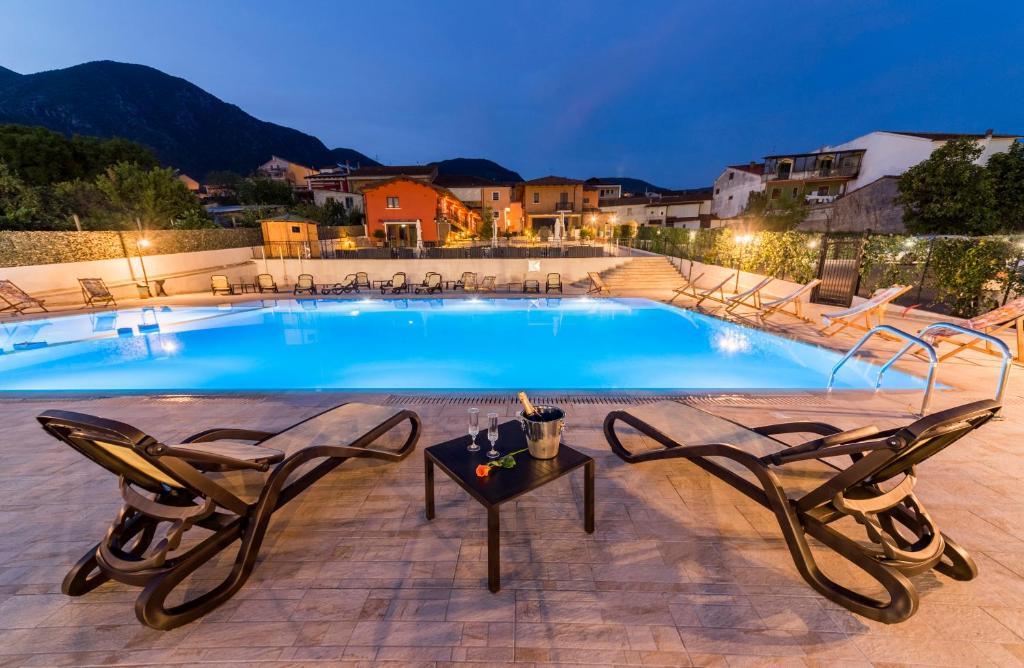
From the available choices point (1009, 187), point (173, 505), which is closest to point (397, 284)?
point (173, 505)

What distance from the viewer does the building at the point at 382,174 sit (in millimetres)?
32750

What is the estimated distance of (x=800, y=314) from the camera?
28.7 feet

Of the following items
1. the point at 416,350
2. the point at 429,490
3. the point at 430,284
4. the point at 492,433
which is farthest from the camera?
the point at 430,284

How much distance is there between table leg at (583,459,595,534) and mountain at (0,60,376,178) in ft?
332

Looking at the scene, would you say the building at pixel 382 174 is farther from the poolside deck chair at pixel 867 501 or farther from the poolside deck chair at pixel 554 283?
the poolside deck chair at pixel 867 501

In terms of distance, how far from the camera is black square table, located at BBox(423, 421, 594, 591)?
2.12m

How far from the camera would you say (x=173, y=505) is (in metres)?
2.16

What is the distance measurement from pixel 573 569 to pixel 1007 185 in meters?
26.6

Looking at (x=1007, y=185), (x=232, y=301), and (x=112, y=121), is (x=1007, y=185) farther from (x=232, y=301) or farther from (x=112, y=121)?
(x=112, y=121)

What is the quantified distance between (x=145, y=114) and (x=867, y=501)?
131230mm

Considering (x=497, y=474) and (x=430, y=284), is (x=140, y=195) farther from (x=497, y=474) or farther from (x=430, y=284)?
(x=497, y=474)

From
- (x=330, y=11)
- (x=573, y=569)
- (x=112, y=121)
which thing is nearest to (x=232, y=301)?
(x=573, y=569)

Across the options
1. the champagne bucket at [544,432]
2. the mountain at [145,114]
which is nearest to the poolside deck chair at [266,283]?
the champagne bucket at [544,432]

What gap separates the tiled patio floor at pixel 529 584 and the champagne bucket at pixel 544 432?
567 millimetres
